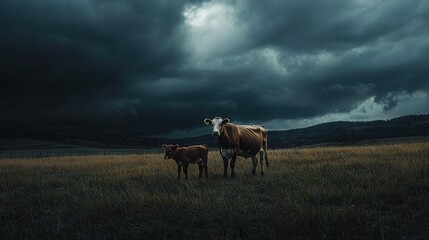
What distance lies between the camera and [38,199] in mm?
9195

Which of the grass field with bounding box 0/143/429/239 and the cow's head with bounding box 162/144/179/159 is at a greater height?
the cow's head with bounding box 162/144/179/159

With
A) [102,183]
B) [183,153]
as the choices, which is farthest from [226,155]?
[102,183]

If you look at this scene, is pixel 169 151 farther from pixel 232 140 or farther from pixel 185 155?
pixel 232 140

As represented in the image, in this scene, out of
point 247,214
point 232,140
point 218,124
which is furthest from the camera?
point 232,140

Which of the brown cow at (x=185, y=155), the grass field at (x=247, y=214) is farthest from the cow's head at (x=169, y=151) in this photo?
the grass field at (x=247, y=214)

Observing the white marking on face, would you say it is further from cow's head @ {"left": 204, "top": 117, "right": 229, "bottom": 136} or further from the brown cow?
the brown cow

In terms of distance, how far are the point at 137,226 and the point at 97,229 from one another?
78 centimetres

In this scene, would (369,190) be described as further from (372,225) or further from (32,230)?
(32,230)

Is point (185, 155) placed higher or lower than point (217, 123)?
lower

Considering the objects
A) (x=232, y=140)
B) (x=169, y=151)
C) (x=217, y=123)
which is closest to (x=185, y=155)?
(x=169, y=151)

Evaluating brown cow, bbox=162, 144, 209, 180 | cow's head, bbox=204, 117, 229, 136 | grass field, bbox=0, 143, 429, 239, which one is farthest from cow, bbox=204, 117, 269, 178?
grass field, bbox=0, 143, 429, 239

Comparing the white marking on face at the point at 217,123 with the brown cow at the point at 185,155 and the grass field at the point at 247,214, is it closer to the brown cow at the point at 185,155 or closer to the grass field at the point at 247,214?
the brown cow at the point at 185,155

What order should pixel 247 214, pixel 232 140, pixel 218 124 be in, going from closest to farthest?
pixel 247 214, pixel 218 124, pixel 232 140

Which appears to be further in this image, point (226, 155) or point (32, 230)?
point (226, 155)
